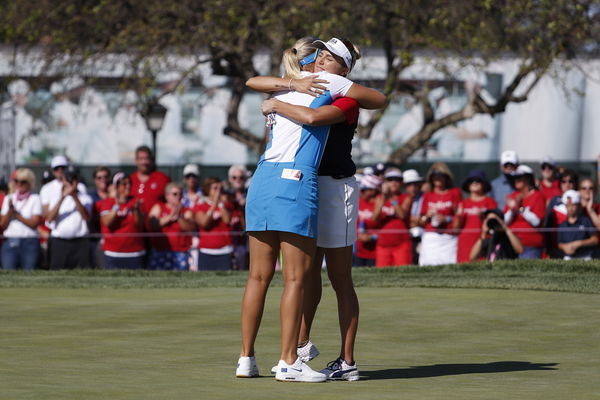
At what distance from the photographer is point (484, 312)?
32.8 ft

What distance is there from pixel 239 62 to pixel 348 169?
18.2 metres

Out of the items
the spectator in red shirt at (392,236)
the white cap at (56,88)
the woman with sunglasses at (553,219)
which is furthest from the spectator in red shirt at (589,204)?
the white cap at (56,88)

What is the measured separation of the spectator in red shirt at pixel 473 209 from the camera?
621 inches

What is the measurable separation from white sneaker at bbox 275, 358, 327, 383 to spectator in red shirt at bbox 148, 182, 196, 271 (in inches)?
402

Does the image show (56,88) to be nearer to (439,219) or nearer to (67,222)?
(67,222)

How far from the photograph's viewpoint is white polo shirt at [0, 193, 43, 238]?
55.0ft

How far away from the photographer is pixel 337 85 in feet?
22.5

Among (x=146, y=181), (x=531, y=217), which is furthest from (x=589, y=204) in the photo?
(x=146, y=181)

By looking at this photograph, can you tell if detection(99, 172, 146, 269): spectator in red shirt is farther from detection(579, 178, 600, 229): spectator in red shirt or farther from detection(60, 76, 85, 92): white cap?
detection(60, 76, 85, 92): white cap

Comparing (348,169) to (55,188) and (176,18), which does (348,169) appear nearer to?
(55,188)

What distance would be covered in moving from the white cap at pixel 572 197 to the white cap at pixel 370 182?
2281mm

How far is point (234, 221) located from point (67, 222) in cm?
213

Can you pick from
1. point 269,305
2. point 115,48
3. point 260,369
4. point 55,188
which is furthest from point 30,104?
point 260,369

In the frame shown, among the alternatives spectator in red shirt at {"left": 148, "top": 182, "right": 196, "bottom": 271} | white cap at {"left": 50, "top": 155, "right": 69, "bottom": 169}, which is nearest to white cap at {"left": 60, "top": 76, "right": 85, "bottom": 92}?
white cap at {"left": 50, "top": 155, "right": 69, "bottom": 169}
